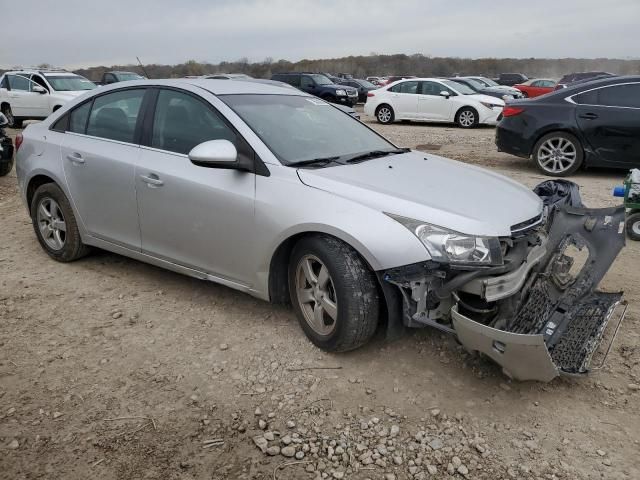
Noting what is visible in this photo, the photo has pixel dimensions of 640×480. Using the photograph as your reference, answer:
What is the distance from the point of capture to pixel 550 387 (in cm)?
298

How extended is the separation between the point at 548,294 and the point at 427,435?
132 centimetres

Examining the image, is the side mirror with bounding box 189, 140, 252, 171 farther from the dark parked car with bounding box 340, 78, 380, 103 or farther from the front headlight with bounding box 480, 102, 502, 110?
the dark parked car with bounding box 340, 78, 380, 103

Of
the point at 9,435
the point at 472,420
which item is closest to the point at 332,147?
the point at 472,420

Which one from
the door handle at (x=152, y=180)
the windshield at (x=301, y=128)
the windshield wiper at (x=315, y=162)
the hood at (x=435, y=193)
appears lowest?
the door handle at (x=152, y=180)

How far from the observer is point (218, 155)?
10.9ft

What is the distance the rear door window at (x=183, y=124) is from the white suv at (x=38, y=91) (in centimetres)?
1233

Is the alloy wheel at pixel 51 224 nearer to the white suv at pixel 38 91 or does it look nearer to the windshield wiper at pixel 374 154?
the windshield wiper at pixel 374 154

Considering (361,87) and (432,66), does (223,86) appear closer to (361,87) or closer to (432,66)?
(361,87)

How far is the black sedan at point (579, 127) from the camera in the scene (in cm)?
786

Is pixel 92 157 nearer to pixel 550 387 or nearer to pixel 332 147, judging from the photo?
pixel 332 147

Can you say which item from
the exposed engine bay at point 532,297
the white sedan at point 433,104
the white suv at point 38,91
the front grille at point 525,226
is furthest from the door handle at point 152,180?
the white sedan at point 433,104

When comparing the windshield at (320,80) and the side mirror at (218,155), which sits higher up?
the side mirror at (218,155)

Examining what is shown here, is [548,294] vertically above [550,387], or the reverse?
[548,294]

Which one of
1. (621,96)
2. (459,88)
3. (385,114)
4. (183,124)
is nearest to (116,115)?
(183,124)
